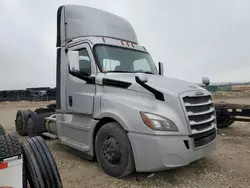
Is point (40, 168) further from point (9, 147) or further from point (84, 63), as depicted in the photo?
point (84, 63)

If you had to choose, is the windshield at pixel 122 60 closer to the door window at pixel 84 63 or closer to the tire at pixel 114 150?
the door window at pixel 84 63

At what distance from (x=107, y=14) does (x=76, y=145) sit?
11.0 feet

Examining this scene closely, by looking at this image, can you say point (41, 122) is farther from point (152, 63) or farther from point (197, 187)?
point (197, 187)

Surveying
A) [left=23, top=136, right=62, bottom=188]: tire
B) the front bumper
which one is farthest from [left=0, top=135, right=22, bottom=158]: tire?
the front bumper

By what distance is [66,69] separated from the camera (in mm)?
5535

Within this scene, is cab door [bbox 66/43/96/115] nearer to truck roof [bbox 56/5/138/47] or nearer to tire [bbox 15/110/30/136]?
truck roof [bbox 56/5/138/47]

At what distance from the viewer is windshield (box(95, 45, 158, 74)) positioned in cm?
487

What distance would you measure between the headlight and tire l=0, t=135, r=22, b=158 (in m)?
1.95

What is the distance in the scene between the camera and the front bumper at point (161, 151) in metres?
3.63

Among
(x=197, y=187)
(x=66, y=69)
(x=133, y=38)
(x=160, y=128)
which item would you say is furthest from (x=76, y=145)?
(x=133, y=38)

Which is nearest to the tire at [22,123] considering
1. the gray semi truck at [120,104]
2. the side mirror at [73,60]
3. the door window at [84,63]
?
the gray semi truck at [120,104]

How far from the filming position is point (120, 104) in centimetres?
412

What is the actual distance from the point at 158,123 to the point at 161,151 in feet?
1.40

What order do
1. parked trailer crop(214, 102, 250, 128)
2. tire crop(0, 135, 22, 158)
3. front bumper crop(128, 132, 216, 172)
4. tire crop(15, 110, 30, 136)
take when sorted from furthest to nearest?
tire crop(15, 110, 30, 136) < parked trailer crop(214, 102, 250, 128) < front bumper crop(128, 132, 216, 172) < tire crop(0, 135, 22, 158)
